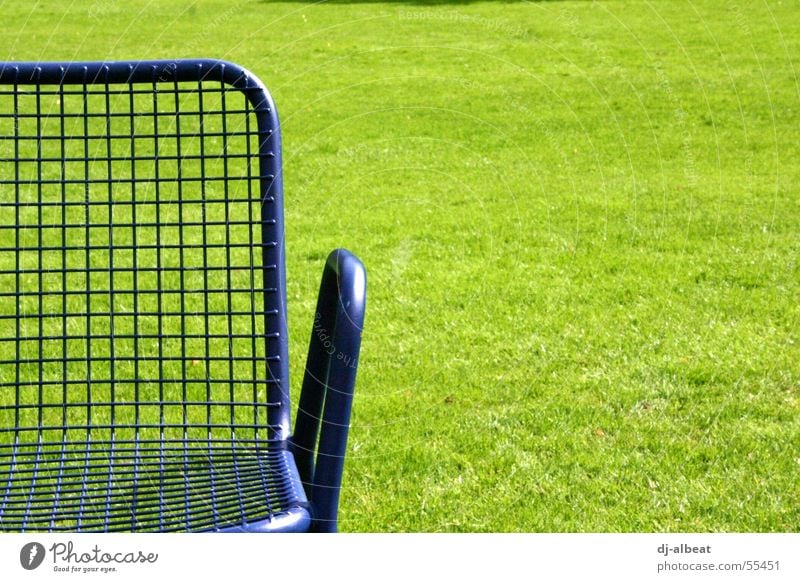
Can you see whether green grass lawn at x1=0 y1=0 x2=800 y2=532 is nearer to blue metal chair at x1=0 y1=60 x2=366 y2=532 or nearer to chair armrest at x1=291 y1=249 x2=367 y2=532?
blue metal chair at x1=0 y1=60 x2=366 y2=532

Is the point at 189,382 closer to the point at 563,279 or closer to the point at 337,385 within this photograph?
the point at 337,385

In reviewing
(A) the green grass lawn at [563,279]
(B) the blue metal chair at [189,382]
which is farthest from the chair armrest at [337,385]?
(A) the green grass lawn at [563,279]

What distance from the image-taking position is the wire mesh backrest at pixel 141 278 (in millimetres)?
2098

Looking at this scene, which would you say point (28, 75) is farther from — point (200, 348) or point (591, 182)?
point (591, 182)

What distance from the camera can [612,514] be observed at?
8.93 feet

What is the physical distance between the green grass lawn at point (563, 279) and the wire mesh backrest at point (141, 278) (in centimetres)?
38

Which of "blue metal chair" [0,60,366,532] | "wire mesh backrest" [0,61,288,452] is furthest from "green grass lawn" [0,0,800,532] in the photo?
"blue metal chair" [0,60,366,532]

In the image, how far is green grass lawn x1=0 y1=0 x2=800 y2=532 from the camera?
2902mm

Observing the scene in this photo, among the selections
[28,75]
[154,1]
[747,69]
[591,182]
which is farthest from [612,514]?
[154,1]

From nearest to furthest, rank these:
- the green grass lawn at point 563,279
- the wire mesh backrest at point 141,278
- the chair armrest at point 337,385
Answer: the chair armrest at point 337,385 < the wire mesh backrest at point 141,278 < the green grass lawn at point 563,279

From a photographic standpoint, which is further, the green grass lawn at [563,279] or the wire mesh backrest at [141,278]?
the green grass lawn at [563,279]

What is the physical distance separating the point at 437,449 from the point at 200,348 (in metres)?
1.29

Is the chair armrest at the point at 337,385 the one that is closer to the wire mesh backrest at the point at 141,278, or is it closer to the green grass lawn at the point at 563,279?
the wire mesh backrest at the point at 141,278

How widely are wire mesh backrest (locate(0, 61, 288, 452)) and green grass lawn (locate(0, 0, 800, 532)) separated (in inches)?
15.1
